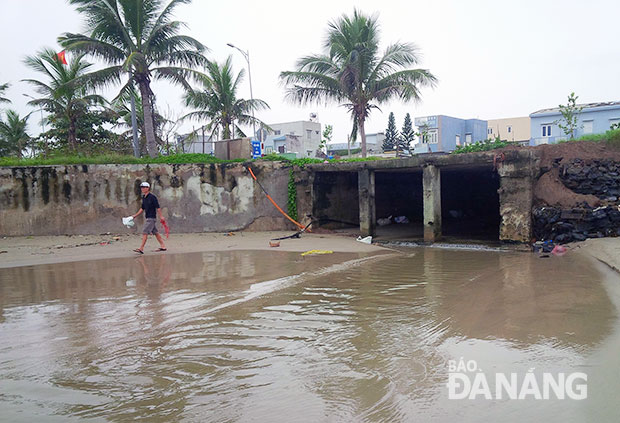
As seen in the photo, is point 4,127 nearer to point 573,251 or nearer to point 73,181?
point 73,181

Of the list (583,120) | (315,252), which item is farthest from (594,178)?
(583,120)

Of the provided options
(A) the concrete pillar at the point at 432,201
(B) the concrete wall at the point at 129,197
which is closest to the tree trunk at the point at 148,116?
(B) the concrete wall at the point at 129,197

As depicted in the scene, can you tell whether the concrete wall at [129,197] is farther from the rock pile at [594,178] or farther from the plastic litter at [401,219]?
the rock pile at [594,178]

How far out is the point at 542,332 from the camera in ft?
17.3

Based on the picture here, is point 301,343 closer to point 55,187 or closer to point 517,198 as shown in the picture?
point 517,198

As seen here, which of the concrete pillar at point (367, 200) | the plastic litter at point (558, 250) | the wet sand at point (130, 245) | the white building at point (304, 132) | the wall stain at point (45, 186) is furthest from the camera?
the white building at point (304, 132)

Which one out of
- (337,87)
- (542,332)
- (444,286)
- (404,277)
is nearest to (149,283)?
(404,277)

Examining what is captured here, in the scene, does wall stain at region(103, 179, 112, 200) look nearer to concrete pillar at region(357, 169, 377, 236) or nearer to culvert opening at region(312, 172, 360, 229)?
culvert opening at region(312, 172, 360, 229)

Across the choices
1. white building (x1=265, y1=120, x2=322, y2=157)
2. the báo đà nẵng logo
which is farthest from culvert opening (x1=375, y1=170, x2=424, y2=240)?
white building (x1=265, y1=120, x2=322, y2=157)

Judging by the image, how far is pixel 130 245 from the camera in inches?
544

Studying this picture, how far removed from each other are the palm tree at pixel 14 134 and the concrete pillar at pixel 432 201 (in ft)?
94.8

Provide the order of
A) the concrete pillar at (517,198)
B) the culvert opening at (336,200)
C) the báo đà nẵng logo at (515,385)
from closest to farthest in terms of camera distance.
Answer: the báo đà nẵng logo at (515,385) → the concrete pillar at (517,198) → the culvert opening at (336,200)

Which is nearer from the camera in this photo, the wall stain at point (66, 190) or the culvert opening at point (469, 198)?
the wall stain at point (66, 190)

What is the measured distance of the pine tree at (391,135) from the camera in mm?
48612
